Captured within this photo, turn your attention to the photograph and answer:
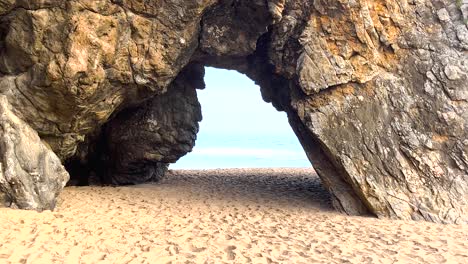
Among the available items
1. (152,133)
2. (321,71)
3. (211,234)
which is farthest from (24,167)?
(321,71)

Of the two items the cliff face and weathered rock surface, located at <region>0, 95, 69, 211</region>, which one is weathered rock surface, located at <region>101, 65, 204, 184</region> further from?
weathered rock surface, located at <region>0, 95, 69, 211</region>

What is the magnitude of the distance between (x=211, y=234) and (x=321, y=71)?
20.9ft

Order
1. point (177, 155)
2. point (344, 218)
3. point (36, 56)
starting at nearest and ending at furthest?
point (36, 56) → point (344, 218) → point (177, 155)

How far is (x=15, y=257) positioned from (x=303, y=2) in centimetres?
1070

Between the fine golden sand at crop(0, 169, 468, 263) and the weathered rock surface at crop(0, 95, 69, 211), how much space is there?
515 mm

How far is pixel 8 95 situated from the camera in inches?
444

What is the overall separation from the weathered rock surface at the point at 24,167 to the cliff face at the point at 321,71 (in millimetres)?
686

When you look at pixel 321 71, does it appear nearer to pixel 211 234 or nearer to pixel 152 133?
pixel 211 234

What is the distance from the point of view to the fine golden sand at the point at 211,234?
8141 millimetres

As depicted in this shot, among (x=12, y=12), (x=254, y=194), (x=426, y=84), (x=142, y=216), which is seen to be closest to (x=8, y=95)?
(x=12, y=12)

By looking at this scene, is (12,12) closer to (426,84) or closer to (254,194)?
(254,194)

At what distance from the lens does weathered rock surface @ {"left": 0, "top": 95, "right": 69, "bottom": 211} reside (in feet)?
34.1

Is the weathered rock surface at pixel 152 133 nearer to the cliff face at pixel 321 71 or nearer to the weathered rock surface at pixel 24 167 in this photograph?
the cliff face at pixel 321 71

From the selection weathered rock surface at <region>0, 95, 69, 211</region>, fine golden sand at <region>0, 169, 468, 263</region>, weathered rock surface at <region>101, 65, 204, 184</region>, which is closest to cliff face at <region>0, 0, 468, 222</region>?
weathered rock surface at <region>0, 95, 69, 211</region>
